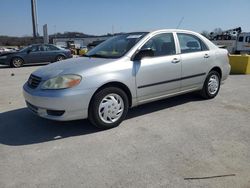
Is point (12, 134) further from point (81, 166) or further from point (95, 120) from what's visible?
point (81, 166)

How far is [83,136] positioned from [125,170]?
1.21 metres

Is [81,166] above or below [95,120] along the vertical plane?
below

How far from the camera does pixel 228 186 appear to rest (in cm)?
271

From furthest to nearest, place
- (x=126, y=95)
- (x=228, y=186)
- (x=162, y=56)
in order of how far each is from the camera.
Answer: (x=162, y=56), (x=126, y=95), (x=228, y=186)

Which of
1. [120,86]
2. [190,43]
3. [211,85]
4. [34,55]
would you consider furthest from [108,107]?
[34,55]

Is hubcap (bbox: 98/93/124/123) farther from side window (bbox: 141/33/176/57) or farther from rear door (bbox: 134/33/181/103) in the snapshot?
side window (bbox: 141/33/176/57)

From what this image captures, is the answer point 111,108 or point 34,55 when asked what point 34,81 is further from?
point 34,55

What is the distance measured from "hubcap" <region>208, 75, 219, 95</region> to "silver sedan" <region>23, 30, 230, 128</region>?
0.19 meters

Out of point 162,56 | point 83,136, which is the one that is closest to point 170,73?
point 162,56

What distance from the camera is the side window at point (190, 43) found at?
5.32 m

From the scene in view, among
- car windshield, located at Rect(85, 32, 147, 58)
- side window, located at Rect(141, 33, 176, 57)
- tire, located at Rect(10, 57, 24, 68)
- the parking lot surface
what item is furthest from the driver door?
side window, located at Rect(141, 33, 176, 57)

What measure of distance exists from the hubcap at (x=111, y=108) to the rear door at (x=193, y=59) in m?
1.55

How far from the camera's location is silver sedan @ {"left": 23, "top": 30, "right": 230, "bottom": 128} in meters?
3.97

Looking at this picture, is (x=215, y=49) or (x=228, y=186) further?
(x=215, y=49)
